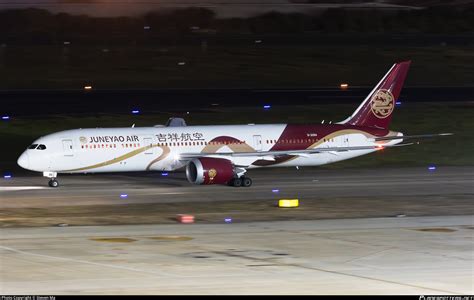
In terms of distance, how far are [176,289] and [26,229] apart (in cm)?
1233

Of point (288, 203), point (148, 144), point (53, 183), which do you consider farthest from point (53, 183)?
point (288, 203)

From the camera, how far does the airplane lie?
166ft

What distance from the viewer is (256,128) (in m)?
53.6

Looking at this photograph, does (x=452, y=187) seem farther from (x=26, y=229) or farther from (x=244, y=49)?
(x=244, y=49)

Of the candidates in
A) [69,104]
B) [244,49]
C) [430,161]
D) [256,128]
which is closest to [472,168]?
[430,161]

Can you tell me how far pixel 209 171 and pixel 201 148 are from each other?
2439 millimetres

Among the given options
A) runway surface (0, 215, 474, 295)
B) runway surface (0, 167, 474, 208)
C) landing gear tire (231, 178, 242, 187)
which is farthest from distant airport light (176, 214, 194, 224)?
landing gear tire (231, 178, 242, 187)

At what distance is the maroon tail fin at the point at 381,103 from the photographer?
56.1 meters

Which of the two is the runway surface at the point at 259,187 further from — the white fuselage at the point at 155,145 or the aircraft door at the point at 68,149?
the aircraft door at the point at 68,149

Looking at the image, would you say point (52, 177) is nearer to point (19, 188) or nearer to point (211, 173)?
point (19, 188)

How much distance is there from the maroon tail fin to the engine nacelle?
8633 mm

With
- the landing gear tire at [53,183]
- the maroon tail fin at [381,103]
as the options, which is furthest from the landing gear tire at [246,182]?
the landing gear tire at [53,183]

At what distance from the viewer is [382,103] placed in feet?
185

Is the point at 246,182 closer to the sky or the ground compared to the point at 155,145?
closer to the ground
